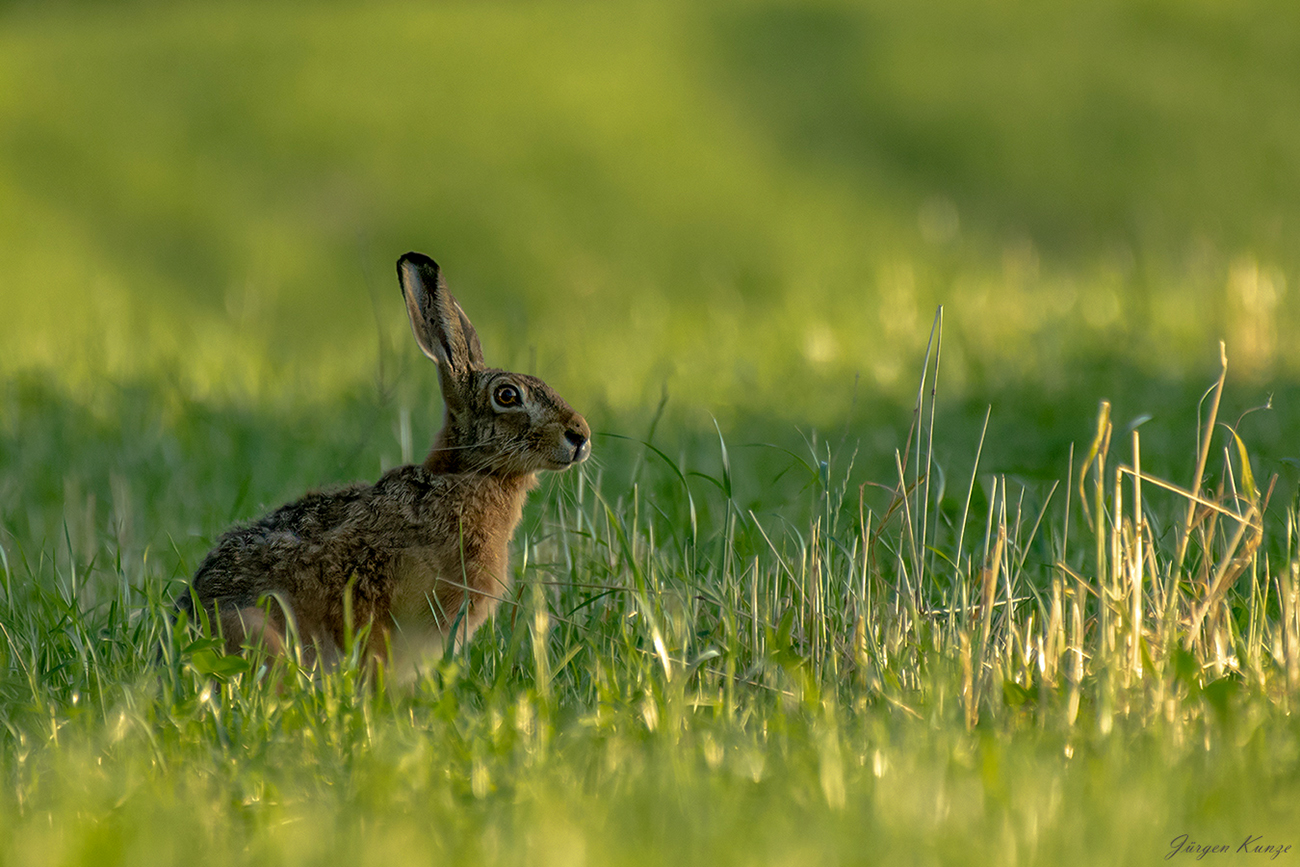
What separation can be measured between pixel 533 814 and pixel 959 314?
7.40 meters

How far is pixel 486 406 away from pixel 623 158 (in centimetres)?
1680

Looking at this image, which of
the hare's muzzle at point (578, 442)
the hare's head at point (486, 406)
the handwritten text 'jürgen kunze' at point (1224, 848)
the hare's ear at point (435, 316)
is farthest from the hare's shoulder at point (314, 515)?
the handwritten text 'jürgen kunze' at point (1224, 848)

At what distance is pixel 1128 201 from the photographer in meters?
19.1

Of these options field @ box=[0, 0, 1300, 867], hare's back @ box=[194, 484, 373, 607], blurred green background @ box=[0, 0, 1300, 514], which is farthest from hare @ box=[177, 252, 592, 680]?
blurred green background @ box=[0, 0, 1300, 514]

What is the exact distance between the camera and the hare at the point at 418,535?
3.66m

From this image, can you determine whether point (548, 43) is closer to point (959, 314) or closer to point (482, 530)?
point (959, 314)

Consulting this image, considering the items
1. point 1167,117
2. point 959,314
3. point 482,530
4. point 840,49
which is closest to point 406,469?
point 482,530

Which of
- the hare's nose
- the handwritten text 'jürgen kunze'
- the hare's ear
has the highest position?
the hare's ear

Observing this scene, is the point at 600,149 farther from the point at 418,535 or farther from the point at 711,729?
the point at 711,729

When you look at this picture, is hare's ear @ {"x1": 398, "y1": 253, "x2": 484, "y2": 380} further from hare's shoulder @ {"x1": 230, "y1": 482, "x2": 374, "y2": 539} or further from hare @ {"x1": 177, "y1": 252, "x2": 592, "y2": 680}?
hare's shoulder @ {"x1": 230, "y1": 482, "x2": 374, "y2": 539}

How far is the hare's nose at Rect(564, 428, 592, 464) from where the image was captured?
3.98 meters

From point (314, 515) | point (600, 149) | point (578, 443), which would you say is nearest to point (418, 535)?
point (314, 515)

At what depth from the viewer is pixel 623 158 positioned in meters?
20.3

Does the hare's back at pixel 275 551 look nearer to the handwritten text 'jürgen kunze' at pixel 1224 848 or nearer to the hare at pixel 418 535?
the hare at pixel 418 535
